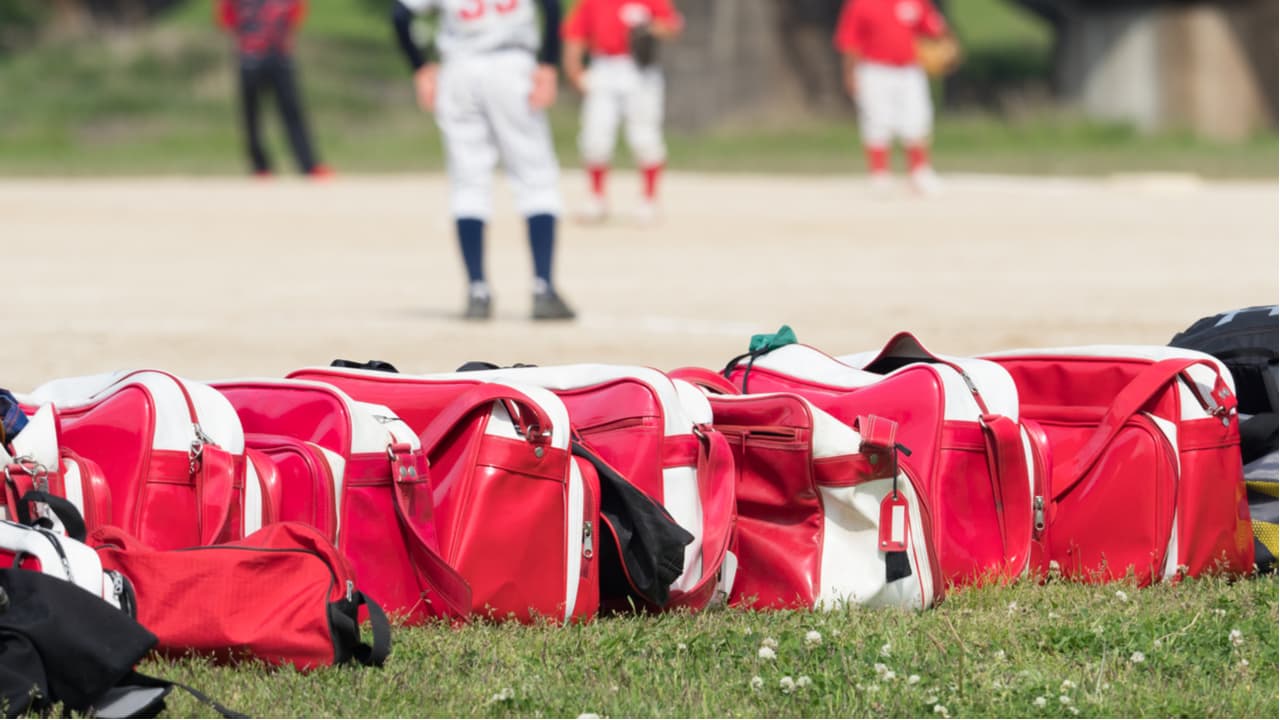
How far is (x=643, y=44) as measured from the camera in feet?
41.6

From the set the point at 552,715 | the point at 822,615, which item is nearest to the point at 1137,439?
the point at 822,615

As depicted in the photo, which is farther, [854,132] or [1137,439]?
[854,132]

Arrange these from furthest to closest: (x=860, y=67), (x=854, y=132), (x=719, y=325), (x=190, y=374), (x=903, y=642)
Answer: (x=854, y=132) < (x=860, y=67) < (x=719, y=325) < (x=190, y=374) < (x=903, y=642)

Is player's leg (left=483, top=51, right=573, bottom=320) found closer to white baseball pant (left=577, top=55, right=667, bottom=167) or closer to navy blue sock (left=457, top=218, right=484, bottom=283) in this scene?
navy blue sock (left=457, top=218, right=484, bottom=283)

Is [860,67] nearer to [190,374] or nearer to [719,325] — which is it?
[719,325]

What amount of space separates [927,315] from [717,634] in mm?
4615

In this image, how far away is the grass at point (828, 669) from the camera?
276 centimetres

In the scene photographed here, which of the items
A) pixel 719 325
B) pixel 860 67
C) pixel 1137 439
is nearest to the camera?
pixel 1137 439

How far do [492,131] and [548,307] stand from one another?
0.70 metres

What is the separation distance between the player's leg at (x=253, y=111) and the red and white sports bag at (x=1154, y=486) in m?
13.9

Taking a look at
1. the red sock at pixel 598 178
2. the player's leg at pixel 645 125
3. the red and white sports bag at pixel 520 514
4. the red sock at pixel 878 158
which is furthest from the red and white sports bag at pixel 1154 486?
the red sock at pixel 878 158

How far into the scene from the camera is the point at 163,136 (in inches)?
950

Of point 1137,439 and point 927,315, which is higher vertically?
point 1137,439

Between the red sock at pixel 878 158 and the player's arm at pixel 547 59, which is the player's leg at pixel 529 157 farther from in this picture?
the red sock at pixel 878 158
